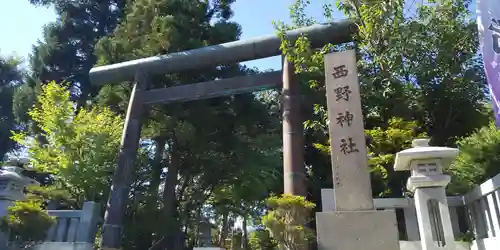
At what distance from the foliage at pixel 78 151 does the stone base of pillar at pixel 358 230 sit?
19.5 ft

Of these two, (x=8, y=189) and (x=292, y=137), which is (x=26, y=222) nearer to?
(x=8, y=189)

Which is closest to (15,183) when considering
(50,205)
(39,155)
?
(50,205)

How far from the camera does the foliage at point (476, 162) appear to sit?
5.29 meters

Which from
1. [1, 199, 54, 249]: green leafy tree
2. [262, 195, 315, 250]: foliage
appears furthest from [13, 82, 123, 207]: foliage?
[262, 195, 315, 250]: foliage

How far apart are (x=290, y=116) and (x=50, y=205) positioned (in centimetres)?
489

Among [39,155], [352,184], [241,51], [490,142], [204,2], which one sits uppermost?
[204,2]

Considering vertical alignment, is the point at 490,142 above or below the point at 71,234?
above

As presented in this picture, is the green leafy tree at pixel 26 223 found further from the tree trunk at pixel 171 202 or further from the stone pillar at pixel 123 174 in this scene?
the tree trunk at pixel 171 202

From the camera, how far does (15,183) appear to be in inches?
261

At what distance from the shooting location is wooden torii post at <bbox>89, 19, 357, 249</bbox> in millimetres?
6988

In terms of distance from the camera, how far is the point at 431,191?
14.1ft

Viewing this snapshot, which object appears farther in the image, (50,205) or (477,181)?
(50,205)

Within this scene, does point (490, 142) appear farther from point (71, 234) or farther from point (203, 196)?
point (203, 196)

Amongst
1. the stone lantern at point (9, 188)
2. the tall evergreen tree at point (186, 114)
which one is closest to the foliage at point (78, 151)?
the tall evergreen tree at point (186, 114)
